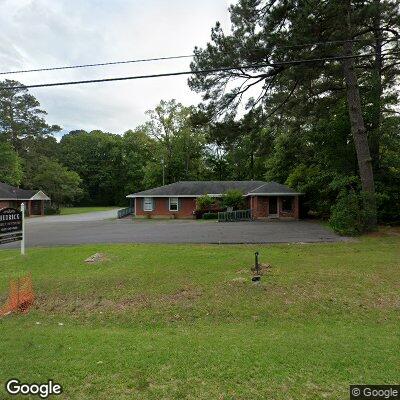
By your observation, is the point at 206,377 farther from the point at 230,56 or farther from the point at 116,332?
the point at 230,56

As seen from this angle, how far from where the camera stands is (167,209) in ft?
109

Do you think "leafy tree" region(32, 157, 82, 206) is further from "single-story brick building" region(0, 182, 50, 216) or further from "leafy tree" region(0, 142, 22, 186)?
"single-story brick building" region(0, 182, 50, 216)

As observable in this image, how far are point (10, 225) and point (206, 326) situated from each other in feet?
20.7

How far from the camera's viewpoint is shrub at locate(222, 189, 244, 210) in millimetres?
29859

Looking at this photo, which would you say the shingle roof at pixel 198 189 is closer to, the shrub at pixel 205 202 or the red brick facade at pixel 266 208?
the shrub at pixel 205 202

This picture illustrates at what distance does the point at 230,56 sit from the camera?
1312 cm

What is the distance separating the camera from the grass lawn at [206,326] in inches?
157

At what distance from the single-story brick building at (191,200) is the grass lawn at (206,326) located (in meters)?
17.6

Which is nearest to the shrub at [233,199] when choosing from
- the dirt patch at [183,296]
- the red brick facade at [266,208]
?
the red brick facade at [266,208]

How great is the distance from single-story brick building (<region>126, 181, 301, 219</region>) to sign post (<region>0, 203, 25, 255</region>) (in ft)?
70.8

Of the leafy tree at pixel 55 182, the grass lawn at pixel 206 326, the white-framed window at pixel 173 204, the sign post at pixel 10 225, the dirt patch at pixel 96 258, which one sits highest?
the leafy tree at pixel 55 182

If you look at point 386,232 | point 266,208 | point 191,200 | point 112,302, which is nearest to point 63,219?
point 191,200

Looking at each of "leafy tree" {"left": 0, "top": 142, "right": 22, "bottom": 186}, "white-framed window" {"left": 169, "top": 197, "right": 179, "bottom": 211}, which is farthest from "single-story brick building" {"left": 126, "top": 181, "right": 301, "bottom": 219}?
"leafy tree" {"left": 0, "top": 142, "right": 22, "bottom": 186}

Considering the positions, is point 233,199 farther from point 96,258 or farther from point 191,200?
point 96,258
